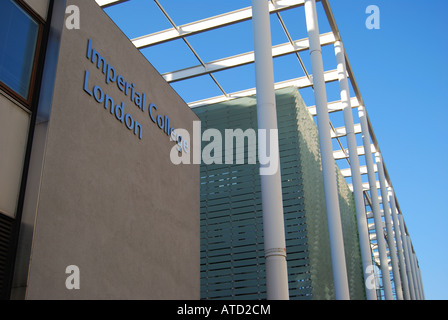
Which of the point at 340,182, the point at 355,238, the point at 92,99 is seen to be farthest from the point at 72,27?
the point at 355,238

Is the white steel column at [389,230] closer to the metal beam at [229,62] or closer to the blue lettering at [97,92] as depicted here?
the metal beam at [229,62]

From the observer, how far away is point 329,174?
13.5 metres

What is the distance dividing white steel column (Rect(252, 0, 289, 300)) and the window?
3.97 meters

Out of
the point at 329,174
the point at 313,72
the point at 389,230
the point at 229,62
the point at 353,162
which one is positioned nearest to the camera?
the point at 329,174

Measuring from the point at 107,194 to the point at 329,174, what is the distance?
7.55m

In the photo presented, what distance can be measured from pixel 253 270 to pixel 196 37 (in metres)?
8.18

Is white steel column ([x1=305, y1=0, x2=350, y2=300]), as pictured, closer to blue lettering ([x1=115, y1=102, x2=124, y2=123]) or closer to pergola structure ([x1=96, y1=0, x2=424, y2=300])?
pergola structure ([x1=96, y1=0, x2=424, y2=300])

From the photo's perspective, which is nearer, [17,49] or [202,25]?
[17,49]

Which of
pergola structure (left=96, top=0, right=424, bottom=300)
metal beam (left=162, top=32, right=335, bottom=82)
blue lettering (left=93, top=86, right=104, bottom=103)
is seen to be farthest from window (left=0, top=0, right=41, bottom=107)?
metal beam (left=162, top=32, right=335, bottom=82)

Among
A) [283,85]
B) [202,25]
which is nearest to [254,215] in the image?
[283,85]

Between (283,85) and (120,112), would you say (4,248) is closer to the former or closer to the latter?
(120,112)

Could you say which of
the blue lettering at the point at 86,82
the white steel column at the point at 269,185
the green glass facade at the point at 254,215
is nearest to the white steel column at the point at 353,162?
the green glass facade at the point at 254,215

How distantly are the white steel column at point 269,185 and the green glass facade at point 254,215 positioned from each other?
27.4 ft

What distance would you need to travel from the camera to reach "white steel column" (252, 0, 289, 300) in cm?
817
